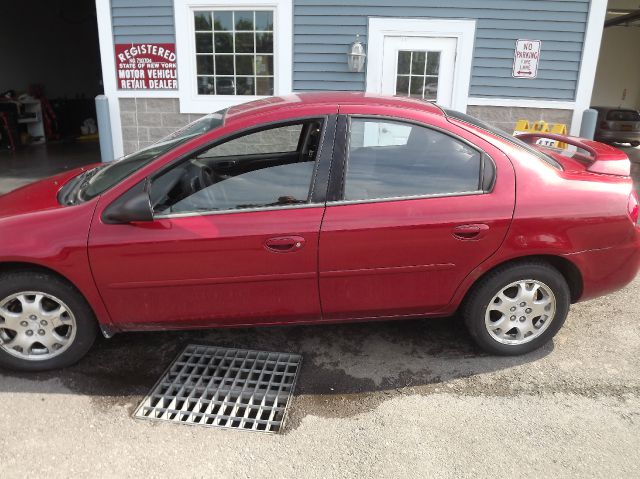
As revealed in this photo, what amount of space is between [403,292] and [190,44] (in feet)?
19.6

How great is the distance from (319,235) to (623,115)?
43.6 feet

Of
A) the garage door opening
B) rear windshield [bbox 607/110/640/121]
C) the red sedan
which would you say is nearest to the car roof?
the red sedan

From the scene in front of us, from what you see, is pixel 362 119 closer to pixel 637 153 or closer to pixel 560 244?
pixel 560 244

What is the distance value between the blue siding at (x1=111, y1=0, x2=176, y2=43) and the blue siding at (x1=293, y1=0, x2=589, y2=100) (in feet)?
6.15

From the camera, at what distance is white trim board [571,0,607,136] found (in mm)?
6953

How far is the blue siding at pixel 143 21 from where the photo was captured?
24.0ft

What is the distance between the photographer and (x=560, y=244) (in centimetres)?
297

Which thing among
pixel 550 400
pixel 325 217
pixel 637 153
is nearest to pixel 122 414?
pixel 325 217

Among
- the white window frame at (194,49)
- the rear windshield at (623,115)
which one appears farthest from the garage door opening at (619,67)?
the white window frame at (194,49)

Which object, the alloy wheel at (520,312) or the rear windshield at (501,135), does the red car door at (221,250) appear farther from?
the alloy wheel at (520,312)

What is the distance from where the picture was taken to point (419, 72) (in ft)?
24.2

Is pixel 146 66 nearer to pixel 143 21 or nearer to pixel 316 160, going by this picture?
pixel 143 21

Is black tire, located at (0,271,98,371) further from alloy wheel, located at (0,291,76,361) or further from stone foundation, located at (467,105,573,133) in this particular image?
stone foundation, located at (467,105,573,133)

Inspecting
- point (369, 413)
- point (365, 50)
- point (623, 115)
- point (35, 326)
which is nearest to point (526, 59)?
point (365, 50)
